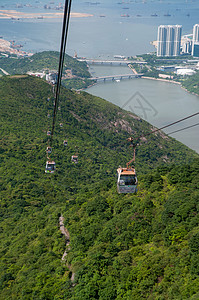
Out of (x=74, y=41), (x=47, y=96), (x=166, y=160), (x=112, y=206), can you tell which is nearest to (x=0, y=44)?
(x=74, y=41)

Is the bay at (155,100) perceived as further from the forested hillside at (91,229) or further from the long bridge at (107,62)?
the forested hillside at (91,229)

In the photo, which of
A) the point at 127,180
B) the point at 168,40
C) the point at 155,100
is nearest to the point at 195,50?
the point at 168,40

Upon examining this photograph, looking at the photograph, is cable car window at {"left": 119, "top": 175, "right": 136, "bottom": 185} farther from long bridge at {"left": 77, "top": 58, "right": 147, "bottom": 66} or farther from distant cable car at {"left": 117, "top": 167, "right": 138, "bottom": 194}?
long bridge at {"left": 77, "top": 58, "right": 147, "bottom": 66}

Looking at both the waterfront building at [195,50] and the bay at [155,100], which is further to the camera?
the waterfront building at [195,50]

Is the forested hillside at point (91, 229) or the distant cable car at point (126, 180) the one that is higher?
the distant cable car at point (126, 180)

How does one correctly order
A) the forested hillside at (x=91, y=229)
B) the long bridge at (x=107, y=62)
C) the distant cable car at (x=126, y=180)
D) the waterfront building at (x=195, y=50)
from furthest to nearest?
the waterfront building at (x=195, y=50), the long bridge at (x=107, y=62), the distant cable car at (x=126, y=180), the forested hillside at (x=91, y=229)

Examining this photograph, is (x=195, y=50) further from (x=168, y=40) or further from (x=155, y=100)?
(x=155, y=100)

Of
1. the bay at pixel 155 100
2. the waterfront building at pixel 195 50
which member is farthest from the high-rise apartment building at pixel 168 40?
the bay at pixel 155 100
